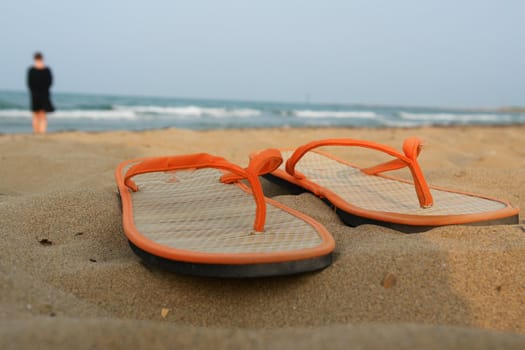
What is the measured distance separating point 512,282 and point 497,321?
0.14 metres

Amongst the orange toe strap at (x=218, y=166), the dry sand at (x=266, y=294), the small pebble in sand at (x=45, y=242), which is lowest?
the small pebble in sand at (x=45, y=242)

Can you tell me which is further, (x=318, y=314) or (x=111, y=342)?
(x=318, y=314)

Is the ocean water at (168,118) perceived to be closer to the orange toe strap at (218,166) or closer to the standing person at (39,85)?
the standing person at (39,85)

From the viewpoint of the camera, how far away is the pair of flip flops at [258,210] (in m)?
0.96

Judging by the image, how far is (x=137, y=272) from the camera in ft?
3.45

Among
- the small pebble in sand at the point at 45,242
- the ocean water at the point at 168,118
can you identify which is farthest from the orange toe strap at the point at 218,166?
the ocean water at the point at 168,118

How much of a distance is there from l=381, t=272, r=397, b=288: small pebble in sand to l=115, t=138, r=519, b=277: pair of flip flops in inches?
4.8

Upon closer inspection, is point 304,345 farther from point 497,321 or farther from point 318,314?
point 497,321

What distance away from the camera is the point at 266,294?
3.21 feet

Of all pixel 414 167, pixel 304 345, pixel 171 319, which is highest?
pixel 414 167


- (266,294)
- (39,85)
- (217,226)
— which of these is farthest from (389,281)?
(39,85)

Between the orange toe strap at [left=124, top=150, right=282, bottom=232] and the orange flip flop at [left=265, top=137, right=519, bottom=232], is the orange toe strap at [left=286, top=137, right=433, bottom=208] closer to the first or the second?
the orange flip flop at [left=265, top=137, right=519, bottom=232]

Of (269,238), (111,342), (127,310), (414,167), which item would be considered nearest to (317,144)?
(414,167)

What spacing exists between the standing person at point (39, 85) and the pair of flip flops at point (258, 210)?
13.1ft
